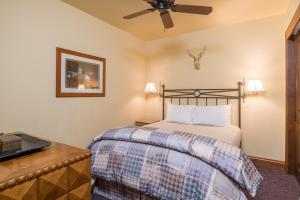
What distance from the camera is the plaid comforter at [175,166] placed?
1399mm

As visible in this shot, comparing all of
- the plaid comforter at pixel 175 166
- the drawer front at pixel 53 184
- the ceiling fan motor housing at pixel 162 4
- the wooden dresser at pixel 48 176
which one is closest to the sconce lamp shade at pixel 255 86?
the plaid comforter at pixel 175 166

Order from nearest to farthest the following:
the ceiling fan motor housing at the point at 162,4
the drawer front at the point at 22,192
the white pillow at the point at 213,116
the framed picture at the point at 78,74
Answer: the drawer front at the point at 22,192 → the ceiling fan motor housing at the point at 162,4 → the framed picture at the point at 78,74 → the white pillow at the point at 213,116

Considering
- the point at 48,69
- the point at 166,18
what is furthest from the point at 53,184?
the point at 166,18

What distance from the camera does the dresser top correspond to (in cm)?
93

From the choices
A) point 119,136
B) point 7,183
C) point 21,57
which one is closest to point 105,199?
point 119,136

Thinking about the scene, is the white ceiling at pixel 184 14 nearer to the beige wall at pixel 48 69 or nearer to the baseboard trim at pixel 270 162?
the beige wall at pixel 48 69

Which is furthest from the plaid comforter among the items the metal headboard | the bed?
the metal headboard

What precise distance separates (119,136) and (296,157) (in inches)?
97.3

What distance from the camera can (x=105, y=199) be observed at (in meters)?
2.00

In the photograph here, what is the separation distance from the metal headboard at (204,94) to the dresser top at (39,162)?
9.20 ft

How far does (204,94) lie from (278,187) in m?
1.85

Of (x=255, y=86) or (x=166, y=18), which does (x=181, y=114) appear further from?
(x=166, y=18)

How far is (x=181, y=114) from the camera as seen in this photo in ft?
10.8

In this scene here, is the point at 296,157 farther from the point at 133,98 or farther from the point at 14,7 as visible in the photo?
the point at 14,7
